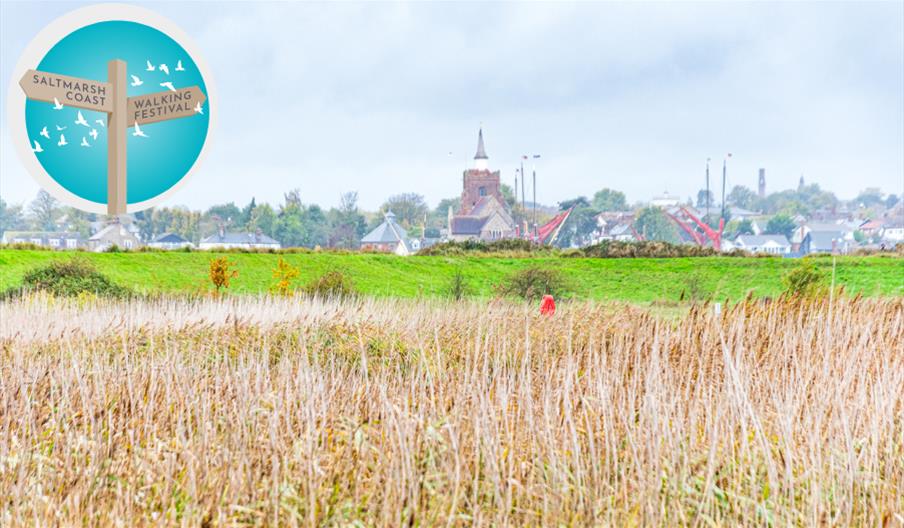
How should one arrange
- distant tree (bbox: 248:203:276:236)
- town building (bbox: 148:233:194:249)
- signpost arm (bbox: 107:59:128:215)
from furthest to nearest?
distant tree (bbox: 248:203:276:236) < town building (bbox: 148:233:194:249) < signpost arm (bbox: 107:59:128:215)

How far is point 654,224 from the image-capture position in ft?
87.9

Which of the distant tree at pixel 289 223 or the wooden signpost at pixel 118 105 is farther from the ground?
the wooden signpost at pixel 118 105

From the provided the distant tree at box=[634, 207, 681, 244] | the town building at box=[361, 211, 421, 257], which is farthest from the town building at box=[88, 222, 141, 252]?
the distant tree at box=[634, 207, 681, 244]

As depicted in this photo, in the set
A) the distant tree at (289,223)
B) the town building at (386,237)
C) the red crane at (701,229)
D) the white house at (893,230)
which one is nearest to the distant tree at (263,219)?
the distant tree at (289,223)

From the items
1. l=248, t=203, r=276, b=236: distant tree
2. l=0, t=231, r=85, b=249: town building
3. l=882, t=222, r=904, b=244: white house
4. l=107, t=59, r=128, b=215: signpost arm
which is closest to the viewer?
l=107, t=59, r=128, b=215: signpost arm

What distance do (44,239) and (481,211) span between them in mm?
17901

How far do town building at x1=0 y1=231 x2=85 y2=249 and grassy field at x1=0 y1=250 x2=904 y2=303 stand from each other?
0.74m

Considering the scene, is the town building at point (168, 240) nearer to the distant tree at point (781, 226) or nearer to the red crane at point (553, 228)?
the red crane at point (553, 228)

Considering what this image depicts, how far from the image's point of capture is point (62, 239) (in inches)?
651

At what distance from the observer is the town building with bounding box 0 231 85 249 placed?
15.0 metres

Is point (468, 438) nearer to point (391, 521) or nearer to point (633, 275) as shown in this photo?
point (391, 521)

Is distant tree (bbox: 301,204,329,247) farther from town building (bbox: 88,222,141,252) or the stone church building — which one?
town building (bbox: 88,222,141,252)

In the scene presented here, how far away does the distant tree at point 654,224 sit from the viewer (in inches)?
1027

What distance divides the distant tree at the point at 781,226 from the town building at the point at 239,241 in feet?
62.5
